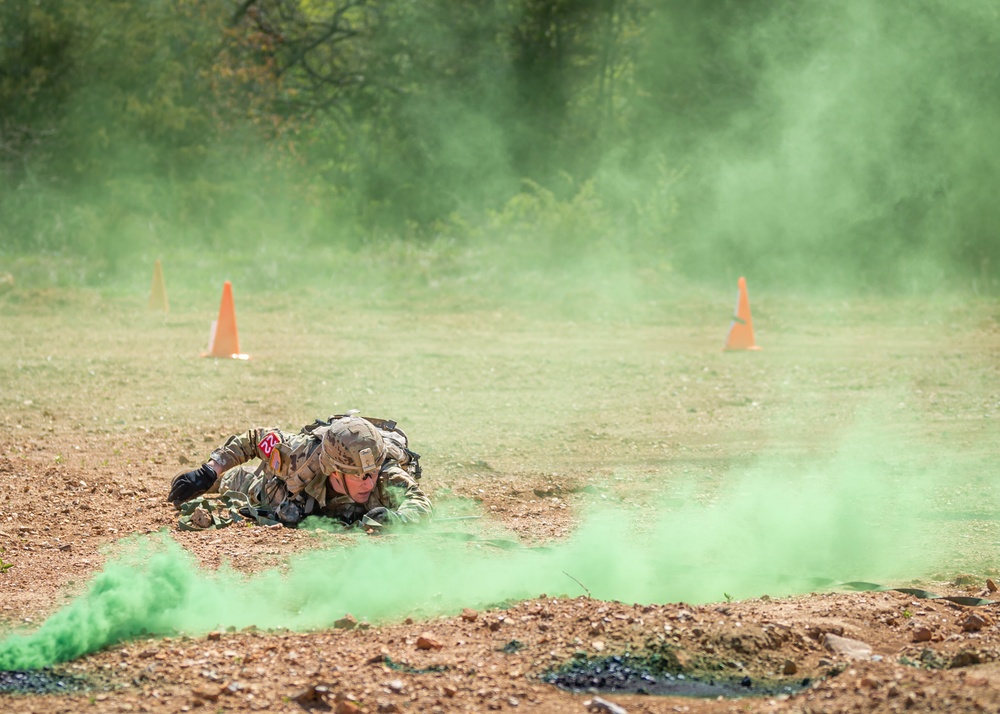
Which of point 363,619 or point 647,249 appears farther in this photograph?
A: point 647,249

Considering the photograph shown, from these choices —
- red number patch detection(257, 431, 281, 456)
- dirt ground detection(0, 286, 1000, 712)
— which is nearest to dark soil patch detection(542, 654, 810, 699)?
dirt ground detection(0, 286, 1000, 712)

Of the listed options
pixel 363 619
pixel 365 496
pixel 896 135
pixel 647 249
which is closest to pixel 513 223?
pixel 647 249

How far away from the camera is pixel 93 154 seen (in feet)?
69.5

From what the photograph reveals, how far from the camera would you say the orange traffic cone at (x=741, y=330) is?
1316 cm

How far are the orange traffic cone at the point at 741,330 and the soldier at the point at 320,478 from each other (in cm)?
721

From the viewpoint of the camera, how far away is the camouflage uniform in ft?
20.5

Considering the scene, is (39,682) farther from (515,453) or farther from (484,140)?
(484,140)

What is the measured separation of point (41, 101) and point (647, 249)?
11044 mm

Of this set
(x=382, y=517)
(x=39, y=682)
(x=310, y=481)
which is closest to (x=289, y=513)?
(x=310, y=481)

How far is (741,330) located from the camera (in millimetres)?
13219

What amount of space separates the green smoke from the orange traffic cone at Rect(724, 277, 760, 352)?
19.9ft

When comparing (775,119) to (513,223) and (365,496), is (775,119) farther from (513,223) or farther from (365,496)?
(365,496)

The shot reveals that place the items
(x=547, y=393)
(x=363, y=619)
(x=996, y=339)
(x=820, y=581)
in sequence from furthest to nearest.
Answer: (x=996, y=339) → (x=547, y=393) → (x=820, y=581) → (x=363, y=619)

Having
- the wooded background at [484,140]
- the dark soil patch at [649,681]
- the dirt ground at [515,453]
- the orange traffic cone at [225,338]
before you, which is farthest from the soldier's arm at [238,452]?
the wooded background at [484,140]
